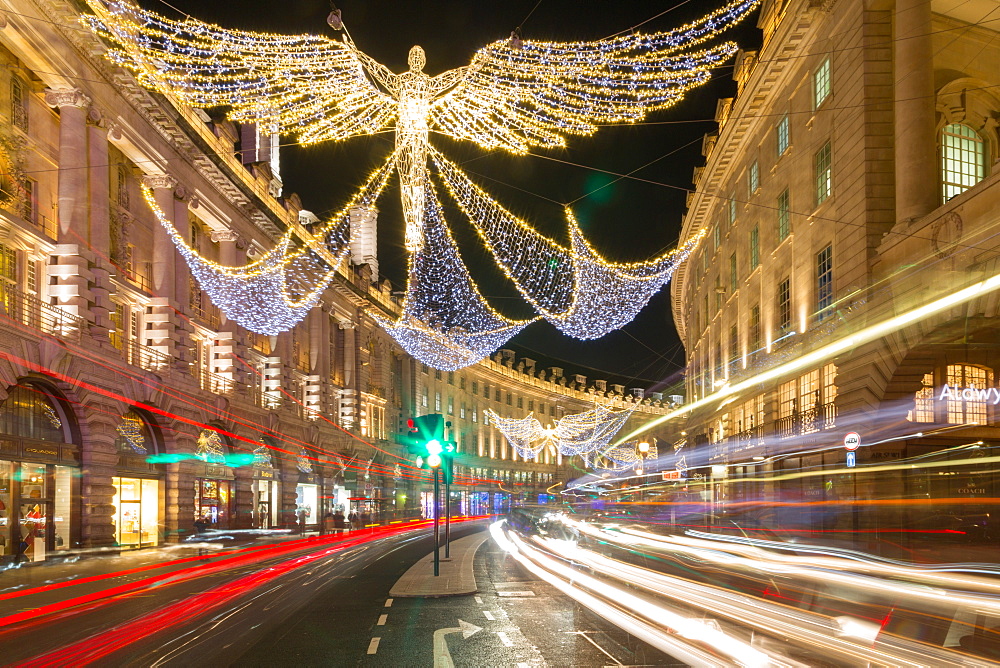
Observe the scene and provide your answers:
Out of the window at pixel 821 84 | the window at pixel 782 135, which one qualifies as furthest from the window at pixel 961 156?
the window at pixel 782 135

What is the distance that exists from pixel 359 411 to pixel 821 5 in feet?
156

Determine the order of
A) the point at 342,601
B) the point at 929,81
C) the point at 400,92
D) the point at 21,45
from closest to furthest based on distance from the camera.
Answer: the point at 400,92, the point at 342,601, the point at 929,81, the point at 21,45

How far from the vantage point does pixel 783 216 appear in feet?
112

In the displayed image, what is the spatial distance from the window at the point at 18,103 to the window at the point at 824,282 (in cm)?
2571

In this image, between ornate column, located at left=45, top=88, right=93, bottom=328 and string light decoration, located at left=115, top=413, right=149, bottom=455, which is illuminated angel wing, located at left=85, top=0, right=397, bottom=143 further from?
string light decoration, located at left=115, top=413, right=149, bottom=455

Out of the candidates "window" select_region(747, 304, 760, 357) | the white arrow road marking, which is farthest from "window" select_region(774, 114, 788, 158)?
the white arrow road marking

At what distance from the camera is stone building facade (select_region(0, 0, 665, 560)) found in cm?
2734

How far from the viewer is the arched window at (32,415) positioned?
26.4 m

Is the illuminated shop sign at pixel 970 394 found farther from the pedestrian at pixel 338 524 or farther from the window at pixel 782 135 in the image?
the pedestrian at pixel 338 524

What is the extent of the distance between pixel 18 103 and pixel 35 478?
11.7 metres

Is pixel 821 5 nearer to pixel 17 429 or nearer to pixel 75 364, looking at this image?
pixel 75 364

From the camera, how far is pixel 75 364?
27859mm

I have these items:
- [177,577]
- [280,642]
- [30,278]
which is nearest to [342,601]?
[280,642]

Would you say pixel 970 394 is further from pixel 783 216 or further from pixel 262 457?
pixel 262 457
